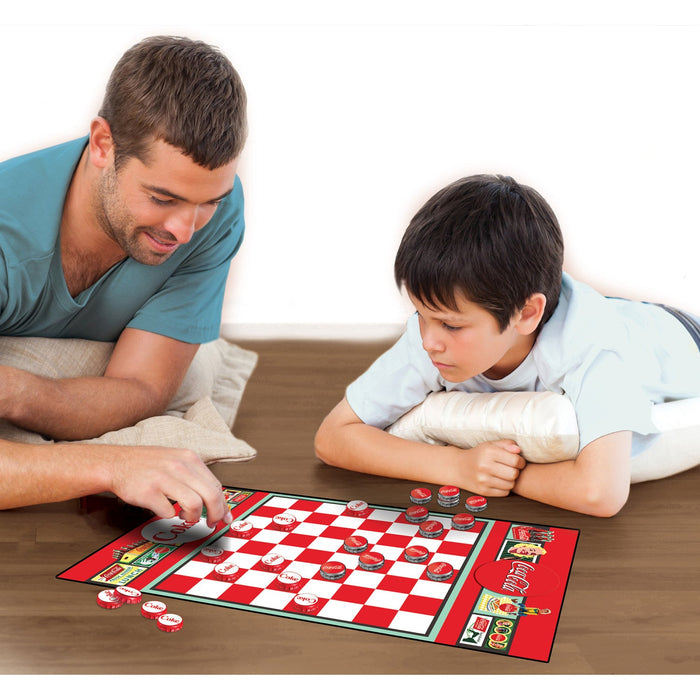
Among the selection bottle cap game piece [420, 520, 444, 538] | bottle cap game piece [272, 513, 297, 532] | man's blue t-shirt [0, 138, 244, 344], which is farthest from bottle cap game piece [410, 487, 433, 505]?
man's blue t-shirt [0, 138, 244, 344]

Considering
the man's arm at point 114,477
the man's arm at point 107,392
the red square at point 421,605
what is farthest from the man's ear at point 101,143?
the red square at point 421,605

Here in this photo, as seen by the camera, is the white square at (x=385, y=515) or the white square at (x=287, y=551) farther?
the white square at (x=385, y=515)

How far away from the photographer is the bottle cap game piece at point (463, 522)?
150cm

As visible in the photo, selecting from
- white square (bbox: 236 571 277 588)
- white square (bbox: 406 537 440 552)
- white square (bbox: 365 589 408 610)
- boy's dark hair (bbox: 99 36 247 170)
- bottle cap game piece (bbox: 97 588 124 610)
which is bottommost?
white square (bbox: 406 537 440 552)

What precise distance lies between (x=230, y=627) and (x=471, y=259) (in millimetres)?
728

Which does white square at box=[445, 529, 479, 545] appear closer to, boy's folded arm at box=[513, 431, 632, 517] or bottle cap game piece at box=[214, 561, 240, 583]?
boy's folded arm at box=[513, 431, 632, 517]

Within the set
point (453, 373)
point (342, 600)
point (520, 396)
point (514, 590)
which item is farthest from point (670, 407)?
point (342, 600)

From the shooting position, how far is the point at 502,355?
1615 mm

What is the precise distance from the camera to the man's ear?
1.67 meters

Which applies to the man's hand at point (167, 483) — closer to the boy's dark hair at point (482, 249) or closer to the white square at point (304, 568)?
the white square at point (304, 568)

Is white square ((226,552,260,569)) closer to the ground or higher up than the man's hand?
closer to the ground

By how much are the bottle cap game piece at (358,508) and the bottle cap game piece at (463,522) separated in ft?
0.55

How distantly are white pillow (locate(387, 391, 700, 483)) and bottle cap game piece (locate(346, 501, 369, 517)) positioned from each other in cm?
26

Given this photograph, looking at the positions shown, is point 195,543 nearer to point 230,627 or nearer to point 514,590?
point 230,627
